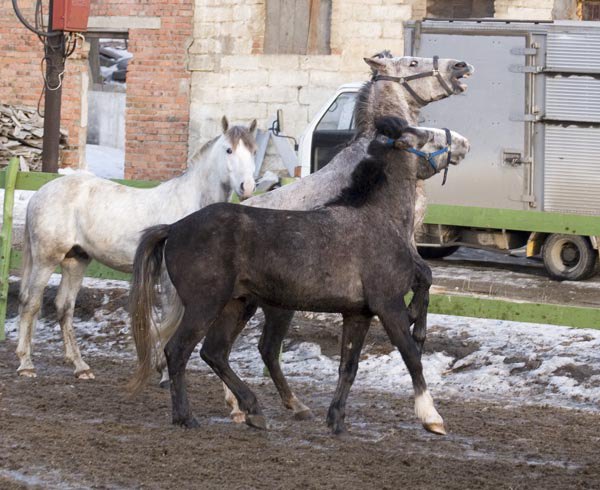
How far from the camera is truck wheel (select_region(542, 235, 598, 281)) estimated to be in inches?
560

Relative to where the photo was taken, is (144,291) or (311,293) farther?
(144,291)

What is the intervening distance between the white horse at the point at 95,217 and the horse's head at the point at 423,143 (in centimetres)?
152

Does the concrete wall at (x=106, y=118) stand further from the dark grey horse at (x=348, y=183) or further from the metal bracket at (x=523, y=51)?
the dark grey horse at (x=348, y=183)

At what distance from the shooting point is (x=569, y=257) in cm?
1457

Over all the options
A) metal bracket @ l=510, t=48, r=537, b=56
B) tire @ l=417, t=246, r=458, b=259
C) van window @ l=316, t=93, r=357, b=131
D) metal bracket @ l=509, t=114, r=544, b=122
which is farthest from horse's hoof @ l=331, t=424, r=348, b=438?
tire @ l=417, t=246, r=458, b=259

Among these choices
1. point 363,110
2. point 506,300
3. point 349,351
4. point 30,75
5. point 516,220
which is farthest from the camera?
point 30,75

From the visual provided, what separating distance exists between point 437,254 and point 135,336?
958 cm

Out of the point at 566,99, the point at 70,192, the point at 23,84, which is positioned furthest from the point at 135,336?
the point at 23,84

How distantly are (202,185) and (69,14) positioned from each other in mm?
5681

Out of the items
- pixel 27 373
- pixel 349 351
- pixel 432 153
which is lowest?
pixel 27 373

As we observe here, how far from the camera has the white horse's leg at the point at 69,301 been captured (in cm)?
926

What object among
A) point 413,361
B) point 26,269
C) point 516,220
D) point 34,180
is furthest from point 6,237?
point 413,361

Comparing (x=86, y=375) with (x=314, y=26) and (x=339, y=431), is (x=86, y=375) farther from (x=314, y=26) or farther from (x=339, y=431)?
(x=314, y=26)

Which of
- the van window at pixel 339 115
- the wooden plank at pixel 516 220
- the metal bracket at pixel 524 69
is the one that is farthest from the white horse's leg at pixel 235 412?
the van window at pixel 339 115
